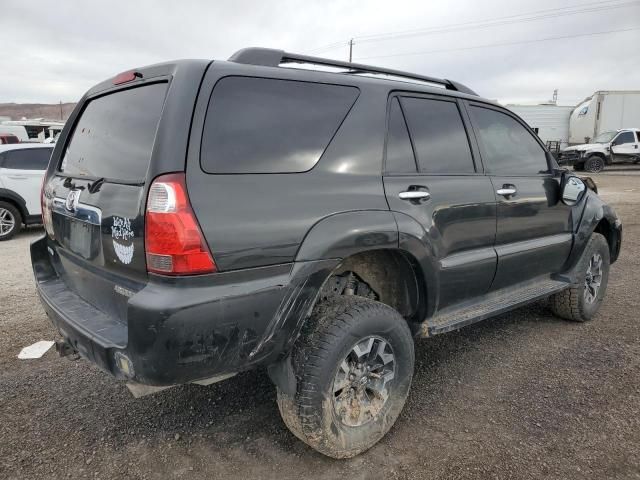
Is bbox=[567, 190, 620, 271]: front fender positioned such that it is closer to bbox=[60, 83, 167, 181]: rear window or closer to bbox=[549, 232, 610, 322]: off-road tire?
bbox=[549, 232, 610, 322]: off-road tire

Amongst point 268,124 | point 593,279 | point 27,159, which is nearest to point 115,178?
point 268,124

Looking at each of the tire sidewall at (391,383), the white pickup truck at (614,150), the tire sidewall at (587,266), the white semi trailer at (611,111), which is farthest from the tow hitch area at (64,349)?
the white semi trailer at (611,111)

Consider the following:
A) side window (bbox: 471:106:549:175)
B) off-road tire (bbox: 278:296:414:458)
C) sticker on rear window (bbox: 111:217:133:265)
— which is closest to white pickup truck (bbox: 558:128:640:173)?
side window (bbox: 471:106:549:175)

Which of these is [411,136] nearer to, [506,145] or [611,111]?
[506,145]

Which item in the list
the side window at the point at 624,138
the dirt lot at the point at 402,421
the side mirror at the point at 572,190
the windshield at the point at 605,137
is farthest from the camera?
the windshield at the point at 605,137

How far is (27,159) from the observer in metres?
8.09

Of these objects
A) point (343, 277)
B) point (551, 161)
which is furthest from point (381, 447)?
point (551, 161)

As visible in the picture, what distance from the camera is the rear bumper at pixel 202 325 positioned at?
5.94 ft

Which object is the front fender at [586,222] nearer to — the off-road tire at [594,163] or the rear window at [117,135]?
the rear window at [117,135]

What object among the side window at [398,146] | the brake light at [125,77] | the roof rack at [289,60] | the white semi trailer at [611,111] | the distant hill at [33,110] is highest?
the distant hill at [33,110]

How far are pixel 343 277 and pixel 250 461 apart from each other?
3.42 ft

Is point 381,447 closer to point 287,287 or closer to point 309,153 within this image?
point 287,287

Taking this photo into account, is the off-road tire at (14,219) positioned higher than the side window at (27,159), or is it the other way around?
the side window at (27,159)

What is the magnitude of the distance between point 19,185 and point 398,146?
764 cm
